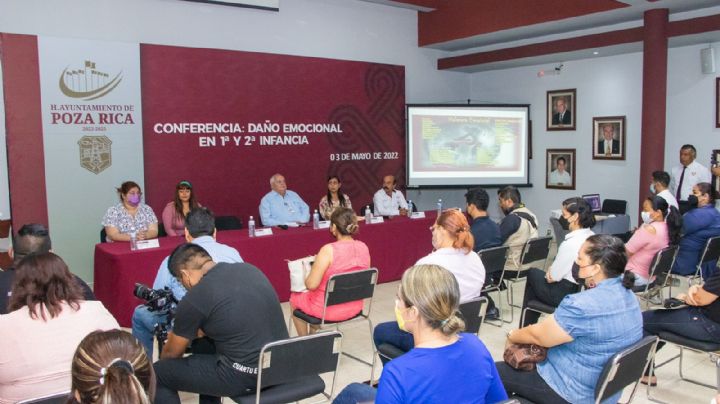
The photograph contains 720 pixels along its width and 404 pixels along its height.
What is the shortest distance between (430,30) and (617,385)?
7.02 metres

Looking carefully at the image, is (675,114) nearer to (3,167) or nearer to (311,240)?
(311,240)

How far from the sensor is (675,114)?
7867 millimetres

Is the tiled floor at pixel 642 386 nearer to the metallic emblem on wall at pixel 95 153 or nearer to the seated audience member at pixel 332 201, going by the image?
the seated audience member at pixel 332 201

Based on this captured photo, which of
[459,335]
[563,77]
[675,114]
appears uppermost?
[563,77]

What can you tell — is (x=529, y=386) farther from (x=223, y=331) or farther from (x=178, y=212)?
(x=178, y=212)

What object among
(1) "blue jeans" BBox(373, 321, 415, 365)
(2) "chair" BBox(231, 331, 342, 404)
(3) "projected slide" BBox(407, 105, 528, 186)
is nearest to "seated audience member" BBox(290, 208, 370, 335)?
(1) "blue jeans" BBox(373, 321, 415, 365)

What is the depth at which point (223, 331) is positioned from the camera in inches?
102

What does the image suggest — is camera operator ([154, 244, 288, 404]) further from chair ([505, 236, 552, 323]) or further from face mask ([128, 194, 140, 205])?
face mask ([128, 194, 140, 205])

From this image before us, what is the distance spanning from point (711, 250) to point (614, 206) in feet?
10.7

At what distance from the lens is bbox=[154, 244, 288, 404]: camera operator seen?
2566 millimetres

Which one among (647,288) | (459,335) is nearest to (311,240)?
(647,288)

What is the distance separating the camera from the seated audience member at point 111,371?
1446 mm

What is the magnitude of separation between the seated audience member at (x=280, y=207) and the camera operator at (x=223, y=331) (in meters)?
3.76

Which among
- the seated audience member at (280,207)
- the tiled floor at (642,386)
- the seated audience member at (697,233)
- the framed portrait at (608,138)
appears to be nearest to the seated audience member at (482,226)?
the tiled floor at (642,386)
